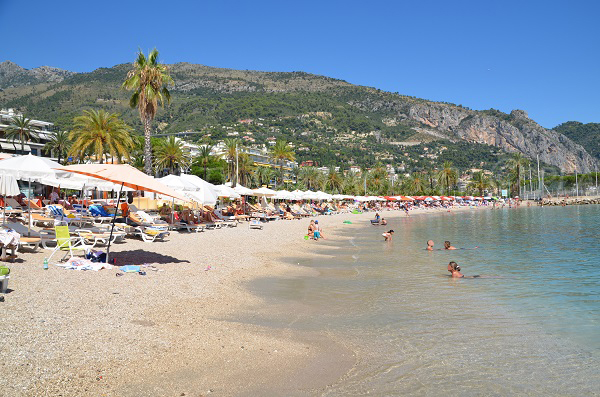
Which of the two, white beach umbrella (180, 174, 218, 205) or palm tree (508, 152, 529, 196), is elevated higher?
palm tree (508, 152, 529, 196)

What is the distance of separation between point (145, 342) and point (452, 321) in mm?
4740

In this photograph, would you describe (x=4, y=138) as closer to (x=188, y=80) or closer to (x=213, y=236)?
(x=213, y=236)

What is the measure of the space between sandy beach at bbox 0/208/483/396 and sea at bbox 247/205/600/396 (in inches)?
20.0

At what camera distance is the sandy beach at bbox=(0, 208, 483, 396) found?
4.27 meters

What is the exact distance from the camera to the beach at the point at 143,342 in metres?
4.27

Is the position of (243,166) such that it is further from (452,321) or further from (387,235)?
(452,321)

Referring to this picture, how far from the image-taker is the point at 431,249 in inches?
704

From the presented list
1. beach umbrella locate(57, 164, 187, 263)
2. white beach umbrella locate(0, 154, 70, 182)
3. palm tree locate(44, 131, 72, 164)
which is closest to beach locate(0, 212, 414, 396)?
beach umbrella locate(57, 164, 187, 263)

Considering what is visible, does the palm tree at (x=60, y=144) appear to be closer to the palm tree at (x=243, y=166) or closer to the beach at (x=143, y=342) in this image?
the palm tree at (x=243, y=166)

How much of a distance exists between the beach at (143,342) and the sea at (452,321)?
0.56m

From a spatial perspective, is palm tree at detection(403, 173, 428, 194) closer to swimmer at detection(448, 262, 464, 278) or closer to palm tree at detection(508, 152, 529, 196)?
palm tree at detection(508, 152, 529, 196)

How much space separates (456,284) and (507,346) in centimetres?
459

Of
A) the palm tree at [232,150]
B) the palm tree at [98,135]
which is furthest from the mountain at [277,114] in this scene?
the palm tree at [98,135]

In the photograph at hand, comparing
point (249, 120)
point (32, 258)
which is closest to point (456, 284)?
point (32, 258)
